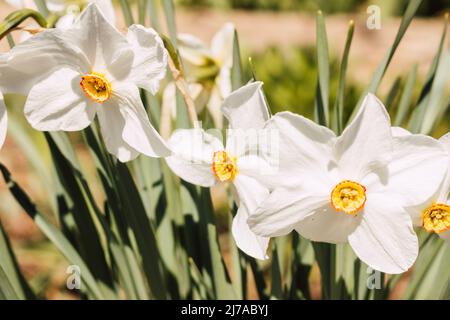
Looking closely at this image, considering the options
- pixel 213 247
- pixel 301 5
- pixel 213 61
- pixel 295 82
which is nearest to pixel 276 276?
pixel 213 247

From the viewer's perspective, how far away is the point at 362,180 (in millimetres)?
496

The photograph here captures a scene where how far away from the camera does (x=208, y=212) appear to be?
2.19ft

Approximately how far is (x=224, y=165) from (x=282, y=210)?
0.29 ft

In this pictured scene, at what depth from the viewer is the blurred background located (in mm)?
1667

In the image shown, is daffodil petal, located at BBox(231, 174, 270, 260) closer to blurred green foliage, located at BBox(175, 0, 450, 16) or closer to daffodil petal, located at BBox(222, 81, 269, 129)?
daffodil petal, located at BBox(222, 81, 269, 129)

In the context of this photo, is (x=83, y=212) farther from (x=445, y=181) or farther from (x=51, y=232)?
(x=445, y=181)

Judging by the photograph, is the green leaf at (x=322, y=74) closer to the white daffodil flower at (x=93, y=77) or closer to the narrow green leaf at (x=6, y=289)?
the white daffodil flower at (x=93, y=77)

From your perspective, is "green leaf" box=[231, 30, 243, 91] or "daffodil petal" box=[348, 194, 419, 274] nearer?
"daffodil petal" box=[348, 194, 419, 274]

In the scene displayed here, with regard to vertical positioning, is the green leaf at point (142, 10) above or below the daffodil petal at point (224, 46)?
A: above

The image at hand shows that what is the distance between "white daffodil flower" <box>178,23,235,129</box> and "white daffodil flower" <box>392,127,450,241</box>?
296mm

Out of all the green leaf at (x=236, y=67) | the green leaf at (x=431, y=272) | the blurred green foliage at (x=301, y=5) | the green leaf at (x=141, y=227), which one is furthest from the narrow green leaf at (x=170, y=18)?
the blurred green foliage at (x=301, y=5)

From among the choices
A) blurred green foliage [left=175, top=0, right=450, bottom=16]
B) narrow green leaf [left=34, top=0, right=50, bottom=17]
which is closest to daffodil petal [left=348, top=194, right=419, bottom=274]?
narrow green leaf [left=34, top=0, right=50, bottom=17]

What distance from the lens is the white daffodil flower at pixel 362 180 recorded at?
478 millimetres
